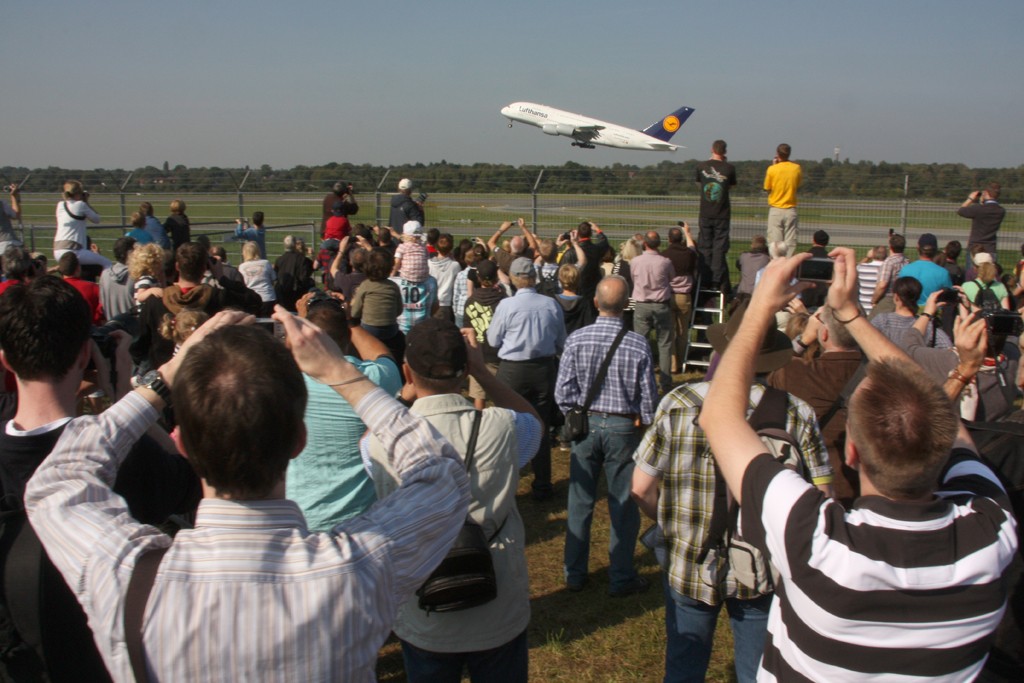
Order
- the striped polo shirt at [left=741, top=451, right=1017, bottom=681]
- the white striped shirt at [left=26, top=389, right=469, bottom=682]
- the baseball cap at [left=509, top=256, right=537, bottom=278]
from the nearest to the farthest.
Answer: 1. the white striped shirt at [left=26, top=389, right=469, bottom=682]
2. the striped polo shirt at [left=741, top=451, right=1017, bottom=681]
3. the baseball cap at [left=509, top=256, right=537, bottom=278]

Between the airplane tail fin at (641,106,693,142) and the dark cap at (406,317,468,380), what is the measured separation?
42.7m

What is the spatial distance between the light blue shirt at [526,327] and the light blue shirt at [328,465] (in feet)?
9.57

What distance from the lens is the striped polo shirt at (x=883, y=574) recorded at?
5.58ft

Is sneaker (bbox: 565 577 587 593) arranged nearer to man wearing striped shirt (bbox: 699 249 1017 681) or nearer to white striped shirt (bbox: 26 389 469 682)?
man wearing striped shirt (bbox: 699 249 1017 681)

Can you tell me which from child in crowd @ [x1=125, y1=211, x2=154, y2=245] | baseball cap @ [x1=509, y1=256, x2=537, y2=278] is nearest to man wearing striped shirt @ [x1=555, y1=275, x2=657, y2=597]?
baseball cap @ [x1=509, y1=256, x2=537, y2=278]

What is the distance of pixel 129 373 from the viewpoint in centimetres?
330

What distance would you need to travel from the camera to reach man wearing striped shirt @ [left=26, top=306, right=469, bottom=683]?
1392 mm

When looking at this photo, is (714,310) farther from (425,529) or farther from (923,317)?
(425,529)

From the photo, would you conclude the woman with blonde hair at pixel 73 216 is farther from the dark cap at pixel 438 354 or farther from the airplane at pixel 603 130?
the airplane at pixel 603 130

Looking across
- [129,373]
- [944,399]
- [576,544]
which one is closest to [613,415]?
[576,544]

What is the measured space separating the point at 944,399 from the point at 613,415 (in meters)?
3.27

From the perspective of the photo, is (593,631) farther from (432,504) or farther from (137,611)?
(137,611)

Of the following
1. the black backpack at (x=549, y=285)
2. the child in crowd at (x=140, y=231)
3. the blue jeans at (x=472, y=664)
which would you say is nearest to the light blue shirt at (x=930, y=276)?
the black backpack at (x=549, y=285)

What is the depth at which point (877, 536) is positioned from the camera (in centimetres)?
172
